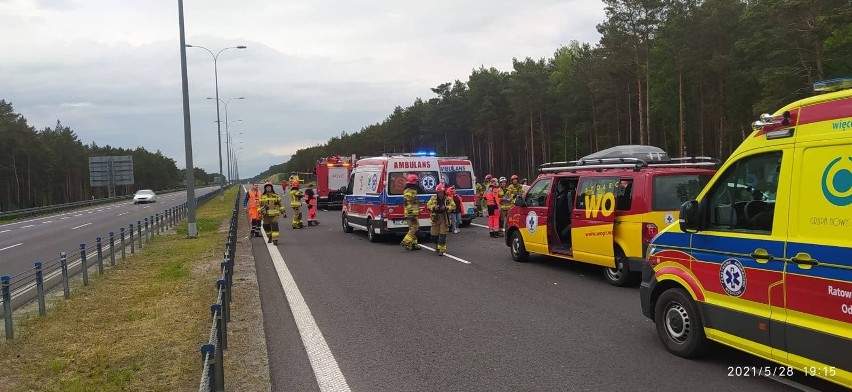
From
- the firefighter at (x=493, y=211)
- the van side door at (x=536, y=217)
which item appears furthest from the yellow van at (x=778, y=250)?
the firefighter at (x=493, y=211)

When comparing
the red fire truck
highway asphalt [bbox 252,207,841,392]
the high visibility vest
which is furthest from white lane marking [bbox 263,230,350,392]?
the red fire truck

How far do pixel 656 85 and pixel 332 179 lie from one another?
27443 millimetres

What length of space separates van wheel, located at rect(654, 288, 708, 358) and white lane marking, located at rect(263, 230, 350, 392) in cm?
310

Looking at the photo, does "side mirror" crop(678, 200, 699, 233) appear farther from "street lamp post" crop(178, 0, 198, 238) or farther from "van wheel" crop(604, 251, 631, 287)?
"street lamp post" crop(178, 0, 198, 238)

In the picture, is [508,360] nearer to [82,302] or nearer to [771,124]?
[771,124]

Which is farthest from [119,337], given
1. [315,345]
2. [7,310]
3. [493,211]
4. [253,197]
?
[253,197]

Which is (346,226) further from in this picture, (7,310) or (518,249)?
(7,310)

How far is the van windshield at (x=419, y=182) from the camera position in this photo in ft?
52.2

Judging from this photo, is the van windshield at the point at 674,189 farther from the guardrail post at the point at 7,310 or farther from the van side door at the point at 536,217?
the guardrail post at the point at 7,310

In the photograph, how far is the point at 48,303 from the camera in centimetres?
952

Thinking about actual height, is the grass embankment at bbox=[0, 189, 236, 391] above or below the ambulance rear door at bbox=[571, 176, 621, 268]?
below

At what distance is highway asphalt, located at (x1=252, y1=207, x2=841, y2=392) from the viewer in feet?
17.2

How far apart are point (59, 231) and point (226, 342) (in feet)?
78.9

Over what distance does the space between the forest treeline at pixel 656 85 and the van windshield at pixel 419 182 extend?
2066cm
